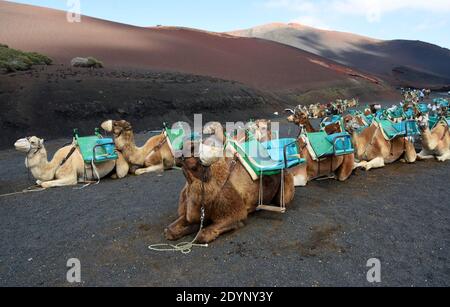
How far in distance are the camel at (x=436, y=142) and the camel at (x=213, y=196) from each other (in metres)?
5.62

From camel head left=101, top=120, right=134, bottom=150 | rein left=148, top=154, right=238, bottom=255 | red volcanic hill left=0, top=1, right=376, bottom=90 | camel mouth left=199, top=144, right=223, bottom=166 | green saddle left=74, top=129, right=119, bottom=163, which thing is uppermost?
red volcanic hill left=0, top=1, right=376, bottom=90

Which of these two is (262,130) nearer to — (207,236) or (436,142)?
(207,236)

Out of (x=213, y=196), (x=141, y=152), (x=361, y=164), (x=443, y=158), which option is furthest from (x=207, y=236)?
(x=443, y=158)

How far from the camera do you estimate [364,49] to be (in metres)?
109

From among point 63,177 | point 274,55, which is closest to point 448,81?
point 274,55

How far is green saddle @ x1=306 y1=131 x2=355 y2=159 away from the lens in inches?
271

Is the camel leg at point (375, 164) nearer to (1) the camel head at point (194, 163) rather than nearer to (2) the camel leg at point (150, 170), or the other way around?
(2) the camel leg at point (150, 170)

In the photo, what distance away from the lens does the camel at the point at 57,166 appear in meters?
7.20

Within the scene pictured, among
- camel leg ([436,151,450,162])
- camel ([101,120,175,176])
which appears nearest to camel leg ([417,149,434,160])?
camel leg ([436,151,450,162])

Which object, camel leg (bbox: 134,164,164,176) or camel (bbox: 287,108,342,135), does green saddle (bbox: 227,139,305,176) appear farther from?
camel leg (bbox: 134,164,164,176)

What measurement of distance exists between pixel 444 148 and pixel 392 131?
179 cm

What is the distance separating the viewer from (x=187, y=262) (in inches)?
159

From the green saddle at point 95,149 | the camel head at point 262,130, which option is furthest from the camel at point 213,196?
the green saddle at point 95,149

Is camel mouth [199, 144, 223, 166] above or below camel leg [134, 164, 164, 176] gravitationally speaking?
above
